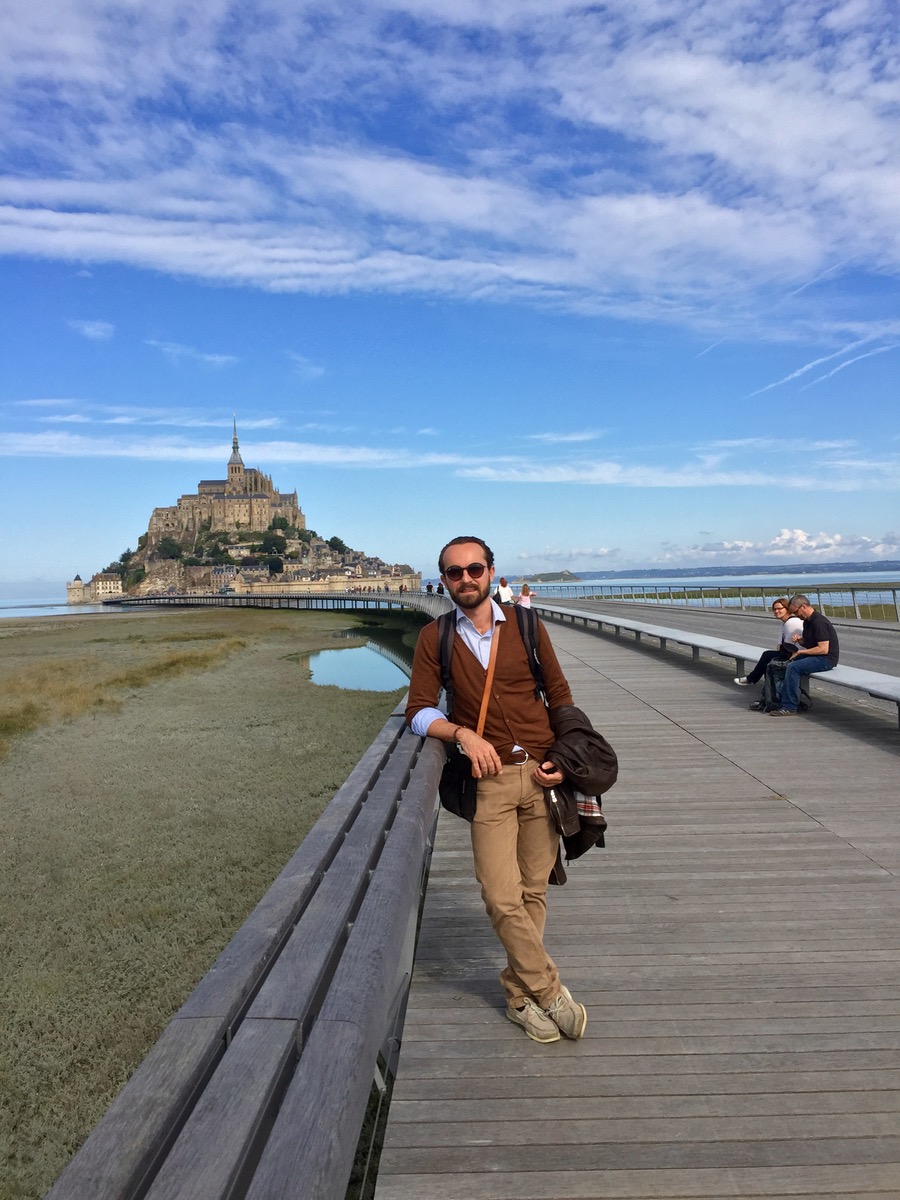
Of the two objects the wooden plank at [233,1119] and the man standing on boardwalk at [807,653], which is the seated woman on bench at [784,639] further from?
the wooden plank at [233,1119]

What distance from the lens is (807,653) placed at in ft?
30.3

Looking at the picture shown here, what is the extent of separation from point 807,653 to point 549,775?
722 centimetres

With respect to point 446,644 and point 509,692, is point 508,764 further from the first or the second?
point 446,644

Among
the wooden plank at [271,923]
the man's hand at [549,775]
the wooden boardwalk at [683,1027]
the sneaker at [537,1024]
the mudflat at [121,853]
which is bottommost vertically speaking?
the mudflat at [121,853]

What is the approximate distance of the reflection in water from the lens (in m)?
22.8

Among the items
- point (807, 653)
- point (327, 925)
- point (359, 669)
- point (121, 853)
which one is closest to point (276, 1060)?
point (327, 925)

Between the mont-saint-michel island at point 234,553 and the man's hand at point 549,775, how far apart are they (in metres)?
143

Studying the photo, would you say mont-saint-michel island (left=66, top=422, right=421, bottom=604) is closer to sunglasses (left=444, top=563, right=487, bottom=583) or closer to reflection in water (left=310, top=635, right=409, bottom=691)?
reflection in water (left=310, top=635, right=409, bottom=691)

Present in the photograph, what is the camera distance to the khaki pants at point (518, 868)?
2889 millimetres

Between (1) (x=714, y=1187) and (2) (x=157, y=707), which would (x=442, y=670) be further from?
(2) (x=157, y=707)

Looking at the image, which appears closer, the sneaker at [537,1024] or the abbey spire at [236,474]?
the sneaker at [537,1024]

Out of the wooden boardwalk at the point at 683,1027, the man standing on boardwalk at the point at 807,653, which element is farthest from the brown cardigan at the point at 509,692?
the man standing on boardwalk at the point at 807,653

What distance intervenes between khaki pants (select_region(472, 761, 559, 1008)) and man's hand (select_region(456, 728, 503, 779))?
11 centimetres

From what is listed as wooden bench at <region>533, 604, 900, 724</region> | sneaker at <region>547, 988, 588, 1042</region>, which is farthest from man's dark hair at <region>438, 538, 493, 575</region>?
wooden bench at <region>533, 604, 900, 724</region>
